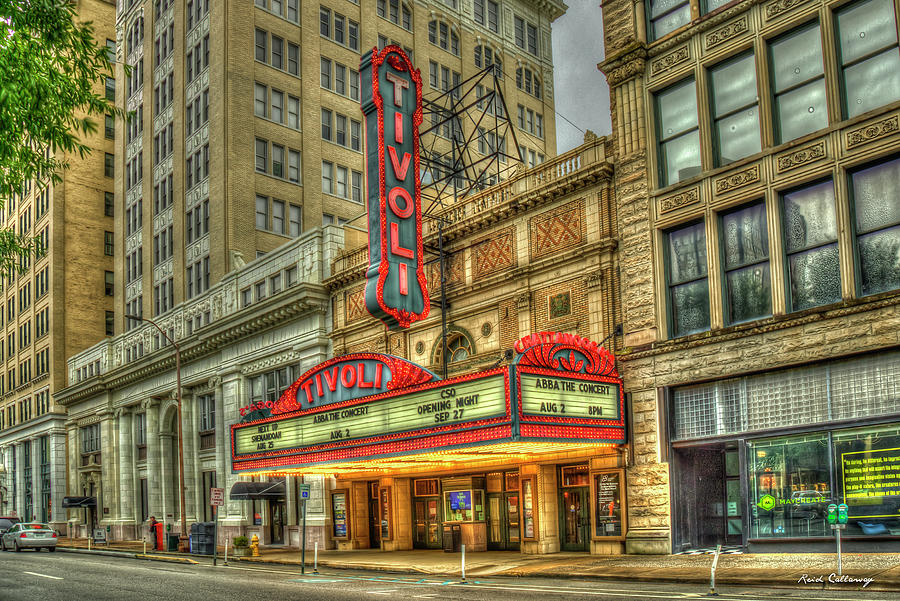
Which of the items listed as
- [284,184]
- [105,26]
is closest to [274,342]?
[284,184]

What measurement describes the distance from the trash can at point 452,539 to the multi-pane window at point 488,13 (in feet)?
156

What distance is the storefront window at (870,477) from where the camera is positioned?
765 inches

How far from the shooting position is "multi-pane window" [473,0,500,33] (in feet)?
227

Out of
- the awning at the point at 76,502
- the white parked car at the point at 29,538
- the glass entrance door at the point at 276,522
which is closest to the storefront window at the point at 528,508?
the glass entrance door at the point at 276,522

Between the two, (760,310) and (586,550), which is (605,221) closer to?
(760,310)

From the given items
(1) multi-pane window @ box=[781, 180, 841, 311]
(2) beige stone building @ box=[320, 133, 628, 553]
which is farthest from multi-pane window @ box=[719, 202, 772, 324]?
(2) beige stone building @ box=[320, 133, 628, 553]

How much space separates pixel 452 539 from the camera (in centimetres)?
3175

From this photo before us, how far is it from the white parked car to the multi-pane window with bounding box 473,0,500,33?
46807 millimetres

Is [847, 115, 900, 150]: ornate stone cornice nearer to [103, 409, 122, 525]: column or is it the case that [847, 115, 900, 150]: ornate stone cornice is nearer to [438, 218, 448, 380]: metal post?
[438, 218, 448, 380]: metal post

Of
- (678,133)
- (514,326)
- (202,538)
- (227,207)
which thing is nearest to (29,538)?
(202,538)

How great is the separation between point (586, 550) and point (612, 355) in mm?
6508

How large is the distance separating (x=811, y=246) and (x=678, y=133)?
17.8ft

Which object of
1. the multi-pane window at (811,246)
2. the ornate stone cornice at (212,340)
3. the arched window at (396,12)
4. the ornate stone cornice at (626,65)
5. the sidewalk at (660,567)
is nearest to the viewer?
the sidewalk at (660,567)

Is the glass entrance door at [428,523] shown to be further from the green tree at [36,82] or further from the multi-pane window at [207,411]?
the green tree at [36,82]
